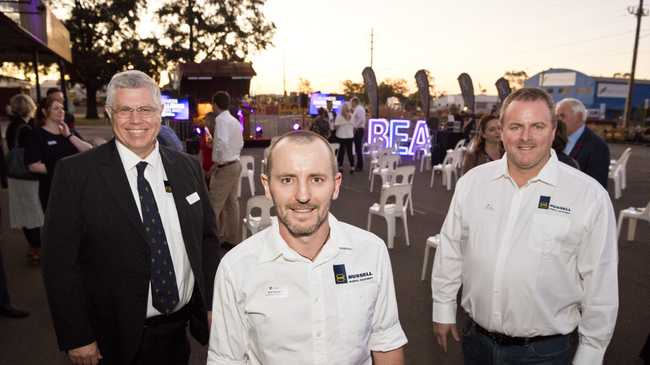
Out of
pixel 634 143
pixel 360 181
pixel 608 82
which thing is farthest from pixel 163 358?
pixel 608 82

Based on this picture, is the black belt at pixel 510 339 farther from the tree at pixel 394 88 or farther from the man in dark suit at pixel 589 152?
the tree at pixel 394 88

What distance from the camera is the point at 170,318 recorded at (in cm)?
222

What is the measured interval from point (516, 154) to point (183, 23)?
38095 millimetres

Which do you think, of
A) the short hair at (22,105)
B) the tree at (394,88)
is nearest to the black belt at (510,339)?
the short hair at (22,105)

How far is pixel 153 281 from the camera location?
6.84 feet

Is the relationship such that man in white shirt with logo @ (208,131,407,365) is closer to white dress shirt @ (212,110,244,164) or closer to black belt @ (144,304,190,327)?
black belt @ (144,304,190,327)

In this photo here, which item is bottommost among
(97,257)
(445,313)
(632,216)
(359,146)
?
(632,216)

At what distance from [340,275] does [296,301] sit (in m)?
0.17

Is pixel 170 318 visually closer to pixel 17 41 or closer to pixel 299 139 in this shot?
pixel 299 139

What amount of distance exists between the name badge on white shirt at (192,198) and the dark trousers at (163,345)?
628mm

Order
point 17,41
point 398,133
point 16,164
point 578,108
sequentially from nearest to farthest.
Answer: point 578,108
point 16,164
point 17,41
point 398,133

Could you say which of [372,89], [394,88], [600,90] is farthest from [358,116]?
[394,88]

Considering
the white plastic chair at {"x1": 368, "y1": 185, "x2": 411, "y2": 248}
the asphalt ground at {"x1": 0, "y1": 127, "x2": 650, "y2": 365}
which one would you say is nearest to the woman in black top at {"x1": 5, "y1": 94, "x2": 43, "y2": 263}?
the asphalt ground at {"x1": 0, "y1": 127, "x2": 650, "y2": 365}

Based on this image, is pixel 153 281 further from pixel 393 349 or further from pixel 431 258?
pixel 431 258
